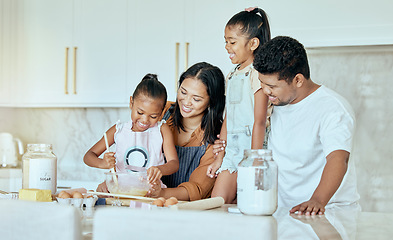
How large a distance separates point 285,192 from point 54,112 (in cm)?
240

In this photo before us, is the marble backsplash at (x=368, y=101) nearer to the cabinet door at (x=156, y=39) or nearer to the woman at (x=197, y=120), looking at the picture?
the cabinet door at (x=156, y=39)

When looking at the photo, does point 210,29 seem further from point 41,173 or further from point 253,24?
point 41,173

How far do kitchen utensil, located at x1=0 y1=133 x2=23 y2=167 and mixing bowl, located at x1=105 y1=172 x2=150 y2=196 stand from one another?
2286 millimetres

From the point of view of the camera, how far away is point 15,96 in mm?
3527

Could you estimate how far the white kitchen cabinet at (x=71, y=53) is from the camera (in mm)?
3283

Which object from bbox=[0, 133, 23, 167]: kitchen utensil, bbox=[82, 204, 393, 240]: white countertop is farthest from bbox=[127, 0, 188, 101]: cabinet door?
bbox=[82, 204, 393, 240]: white countertop

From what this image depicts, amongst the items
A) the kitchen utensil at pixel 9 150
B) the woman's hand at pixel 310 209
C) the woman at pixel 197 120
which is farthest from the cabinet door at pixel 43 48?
the woman's hand at pixel 310 209

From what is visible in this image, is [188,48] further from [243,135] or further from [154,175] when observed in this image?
[154,175]

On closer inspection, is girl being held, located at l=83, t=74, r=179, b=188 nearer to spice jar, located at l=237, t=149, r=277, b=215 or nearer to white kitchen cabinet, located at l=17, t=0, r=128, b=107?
spice jar, located at l=237, t=149, r=277, b=215

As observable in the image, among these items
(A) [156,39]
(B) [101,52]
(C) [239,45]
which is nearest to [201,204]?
(C) [239,45]

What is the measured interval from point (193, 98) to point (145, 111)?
19 cm

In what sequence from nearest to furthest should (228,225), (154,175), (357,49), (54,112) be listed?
(228,225), (154,175), (357,49), (54,112)

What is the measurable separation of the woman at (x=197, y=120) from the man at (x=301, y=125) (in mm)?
245

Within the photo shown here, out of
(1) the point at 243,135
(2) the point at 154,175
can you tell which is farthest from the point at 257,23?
(2) the point at 154,175
